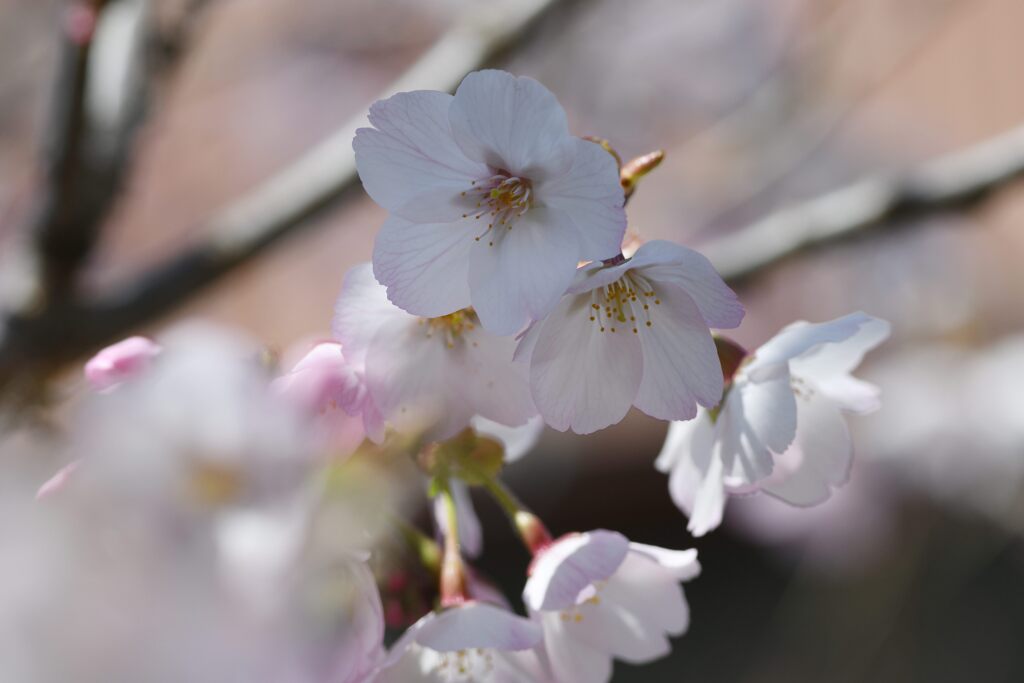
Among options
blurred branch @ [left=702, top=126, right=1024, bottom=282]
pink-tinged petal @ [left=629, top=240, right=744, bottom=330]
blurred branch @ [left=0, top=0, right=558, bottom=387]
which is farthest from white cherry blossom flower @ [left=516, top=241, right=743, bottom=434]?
blurred branch @ [left=0, top=0, right=558, bottom=387]

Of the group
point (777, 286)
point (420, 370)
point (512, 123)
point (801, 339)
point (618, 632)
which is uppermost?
point (512, 123)

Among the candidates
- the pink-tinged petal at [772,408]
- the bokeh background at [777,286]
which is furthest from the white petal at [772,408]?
the bokeh background at [777,286]

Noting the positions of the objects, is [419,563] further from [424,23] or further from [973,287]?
[973,287]

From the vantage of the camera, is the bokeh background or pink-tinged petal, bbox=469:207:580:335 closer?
pink-tinged petal, bbox=469:207:580:335

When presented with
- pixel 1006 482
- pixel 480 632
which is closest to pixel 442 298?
pixel 480 632

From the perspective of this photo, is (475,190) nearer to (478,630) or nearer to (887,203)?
(478,630)

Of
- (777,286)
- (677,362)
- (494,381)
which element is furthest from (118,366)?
(777,286)

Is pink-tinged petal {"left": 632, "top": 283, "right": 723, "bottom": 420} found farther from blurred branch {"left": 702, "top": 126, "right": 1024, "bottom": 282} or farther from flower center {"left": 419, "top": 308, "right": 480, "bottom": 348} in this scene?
blurred branch {"left": 702, "top": 126, "right": 1024, "bottom": 282}
